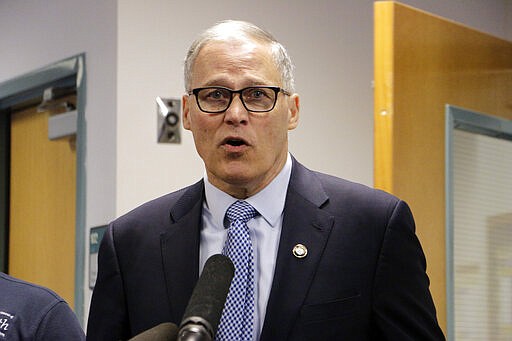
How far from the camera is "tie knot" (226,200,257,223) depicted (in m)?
1.63

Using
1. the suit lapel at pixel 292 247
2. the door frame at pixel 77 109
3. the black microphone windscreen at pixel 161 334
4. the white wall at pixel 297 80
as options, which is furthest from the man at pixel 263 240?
the door frame at pixel 77 109

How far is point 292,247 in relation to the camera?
161 centimetres

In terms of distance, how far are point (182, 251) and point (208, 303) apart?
2.59ft

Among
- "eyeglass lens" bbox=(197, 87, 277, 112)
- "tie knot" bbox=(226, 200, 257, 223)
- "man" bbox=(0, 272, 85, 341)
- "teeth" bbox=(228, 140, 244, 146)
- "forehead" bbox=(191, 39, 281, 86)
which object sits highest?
"forehead" bbox=(191, 39, 281, 86)

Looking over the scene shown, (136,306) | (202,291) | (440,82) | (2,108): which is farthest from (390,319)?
(2,108)

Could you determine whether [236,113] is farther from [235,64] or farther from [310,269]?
[310,269]

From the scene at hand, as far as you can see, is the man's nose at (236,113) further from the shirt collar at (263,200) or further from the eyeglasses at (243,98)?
the shirt collar at (263,200)

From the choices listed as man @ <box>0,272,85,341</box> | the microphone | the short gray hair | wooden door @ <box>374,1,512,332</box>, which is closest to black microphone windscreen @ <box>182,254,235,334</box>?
the microphone

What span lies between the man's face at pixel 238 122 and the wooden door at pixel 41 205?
2073 mm

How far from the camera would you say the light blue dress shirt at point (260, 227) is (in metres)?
1.60

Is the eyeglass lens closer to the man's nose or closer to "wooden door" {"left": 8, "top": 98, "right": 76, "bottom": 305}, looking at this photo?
the man's nose

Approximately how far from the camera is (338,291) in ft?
5.21

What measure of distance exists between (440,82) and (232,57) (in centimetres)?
111

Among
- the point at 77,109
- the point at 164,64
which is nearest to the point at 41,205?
the point at 77,109
